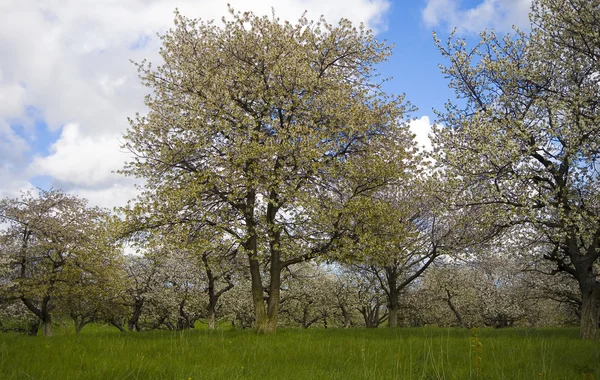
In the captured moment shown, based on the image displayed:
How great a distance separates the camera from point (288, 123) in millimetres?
18562

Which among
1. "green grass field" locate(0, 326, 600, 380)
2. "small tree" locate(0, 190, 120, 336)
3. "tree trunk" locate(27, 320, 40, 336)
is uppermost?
"small tree" locate(0, 190, 120, 336)

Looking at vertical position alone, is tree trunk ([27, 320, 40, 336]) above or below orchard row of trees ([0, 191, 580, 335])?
below

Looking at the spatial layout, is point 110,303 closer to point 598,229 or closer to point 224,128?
point 224,128

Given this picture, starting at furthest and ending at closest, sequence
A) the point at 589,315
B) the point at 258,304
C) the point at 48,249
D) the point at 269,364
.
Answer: the point at 48,249 → the point at 258,304 → the point at 589,315 → the point at 269,364

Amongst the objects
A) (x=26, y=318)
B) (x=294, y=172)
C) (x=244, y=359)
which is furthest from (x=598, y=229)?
(x=26, y=318)

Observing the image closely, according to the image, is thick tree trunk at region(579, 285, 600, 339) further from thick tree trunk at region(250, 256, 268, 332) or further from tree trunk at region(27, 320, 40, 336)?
tree trunk at region(27, 320, 40, 336)

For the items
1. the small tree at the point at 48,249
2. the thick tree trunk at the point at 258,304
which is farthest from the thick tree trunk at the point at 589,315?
the small tree at the point at 48,249

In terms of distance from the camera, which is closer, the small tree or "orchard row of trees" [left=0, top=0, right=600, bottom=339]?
"orchard row of trees" [left=0, top=0, right=600, bottom=339]

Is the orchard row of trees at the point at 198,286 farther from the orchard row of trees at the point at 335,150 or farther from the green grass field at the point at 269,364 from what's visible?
the green grass field at the point at 269,364

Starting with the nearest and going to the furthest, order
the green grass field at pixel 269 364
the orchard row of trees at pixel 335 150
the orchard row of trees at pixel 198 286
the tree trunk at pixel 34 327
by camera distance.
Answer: the green grass field at pixel 269 364 < the orchard row of trees at pixel 335 150 < the orchard row of trees at pixel 198 286 < the tree trunk at pixel 34 327


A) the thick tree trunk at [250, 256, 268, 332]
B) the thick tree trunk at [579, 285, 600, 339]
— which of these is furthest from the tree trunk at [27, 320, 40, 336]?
the thick tree trunk at [579, 285, 600, 339]

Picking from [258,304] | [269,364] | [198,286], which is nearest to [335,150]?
[258,304]

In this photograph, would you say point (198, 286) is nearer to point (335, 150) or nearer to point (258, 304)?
point (258, 304)

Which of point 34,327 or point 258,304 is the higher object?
point 258,304
